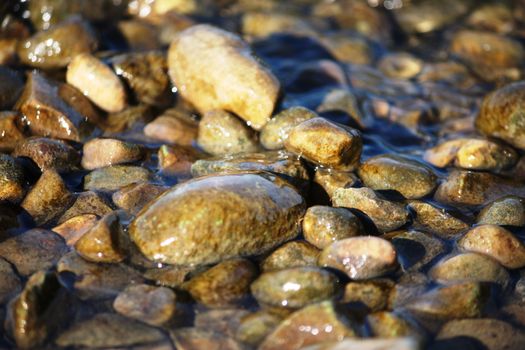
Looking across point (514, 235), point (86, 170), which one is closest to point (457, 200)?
point (514, 235)

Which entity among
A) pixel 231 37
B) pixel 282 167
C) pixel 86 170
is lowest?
pixel 86 170

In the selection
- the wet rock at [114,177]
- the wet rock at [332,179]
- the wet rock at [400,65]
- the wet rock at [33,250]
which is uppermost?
the wet rock at [332,179]

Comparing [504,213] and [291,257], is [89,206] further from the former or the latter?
[504,213]

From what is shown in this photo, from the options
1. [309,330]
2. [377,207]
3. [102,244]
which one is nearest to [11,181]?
[102,244]

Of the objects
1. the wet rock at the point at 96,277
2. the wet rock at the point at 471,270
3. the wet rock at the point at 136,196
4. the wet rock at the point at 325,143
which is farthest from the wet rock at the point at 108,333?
the wet rock at the point at 325,143

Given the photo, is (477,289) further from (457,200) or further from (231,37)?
(231,37)

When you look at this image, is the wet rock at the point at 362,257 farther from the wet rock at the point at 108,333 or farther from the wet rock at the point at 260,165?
the wet rock at the point at 108,333
